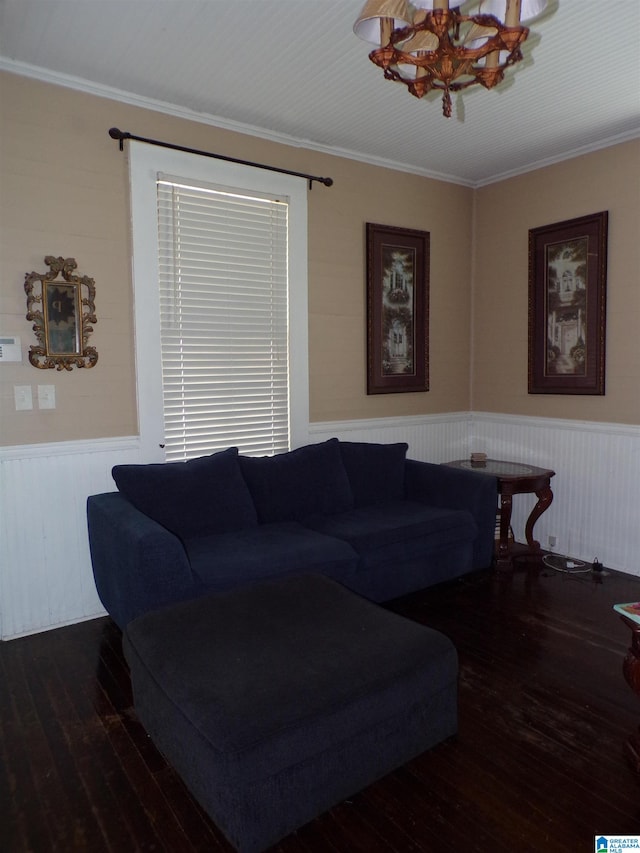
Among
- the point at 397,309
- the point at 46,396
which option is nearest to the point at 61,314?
the point at 46,396

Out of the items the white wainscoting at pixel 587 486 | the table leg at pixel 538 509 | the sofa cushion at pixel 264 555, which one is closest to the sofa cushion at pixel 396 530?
the sofa cushion at pixel 264 555

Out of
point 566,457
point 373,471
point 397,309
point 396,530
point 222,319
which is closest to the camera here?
point 396,530

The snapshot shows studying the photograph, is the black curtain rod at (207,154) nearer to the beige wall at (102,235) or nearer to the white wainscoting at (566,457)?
the beige wall at (102,235)

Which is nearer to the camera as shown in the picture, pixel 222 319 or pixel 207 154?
pixel 207 154

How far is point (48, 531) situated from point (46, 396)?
0.75 metres

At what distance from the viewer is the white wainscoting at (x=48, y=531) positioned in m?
3.15

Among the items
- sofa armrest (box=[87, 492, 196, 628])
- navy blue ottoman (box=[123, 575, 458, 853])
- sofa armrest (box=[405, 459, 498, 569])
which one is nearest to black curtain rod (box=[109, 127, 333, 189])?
sofa armrest (box=[87, 492, 196, 628])

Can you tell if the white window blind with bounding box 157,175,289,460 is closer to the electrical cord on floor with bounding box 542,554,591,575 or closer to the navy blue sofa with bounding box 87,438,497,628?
the navy blue sofa with bounding box 87,438,497,628

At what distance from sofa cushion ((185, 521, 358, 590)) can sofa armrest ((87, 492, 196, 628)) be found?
0.13 meters

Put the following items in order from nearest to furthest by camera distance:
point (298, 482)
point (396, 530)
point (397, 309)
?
1. point (396, 530)
2. point (298, 482)
3. point (397, 309)

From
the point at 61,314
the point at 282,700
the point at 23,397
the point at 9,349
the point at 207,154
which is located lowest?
the point at 282,700

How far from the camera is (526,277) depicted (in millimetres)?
4738

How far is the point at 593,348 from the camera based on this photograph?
167 inches

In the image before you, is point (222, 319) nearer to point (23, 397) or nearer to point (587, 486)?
point (23, 397)
